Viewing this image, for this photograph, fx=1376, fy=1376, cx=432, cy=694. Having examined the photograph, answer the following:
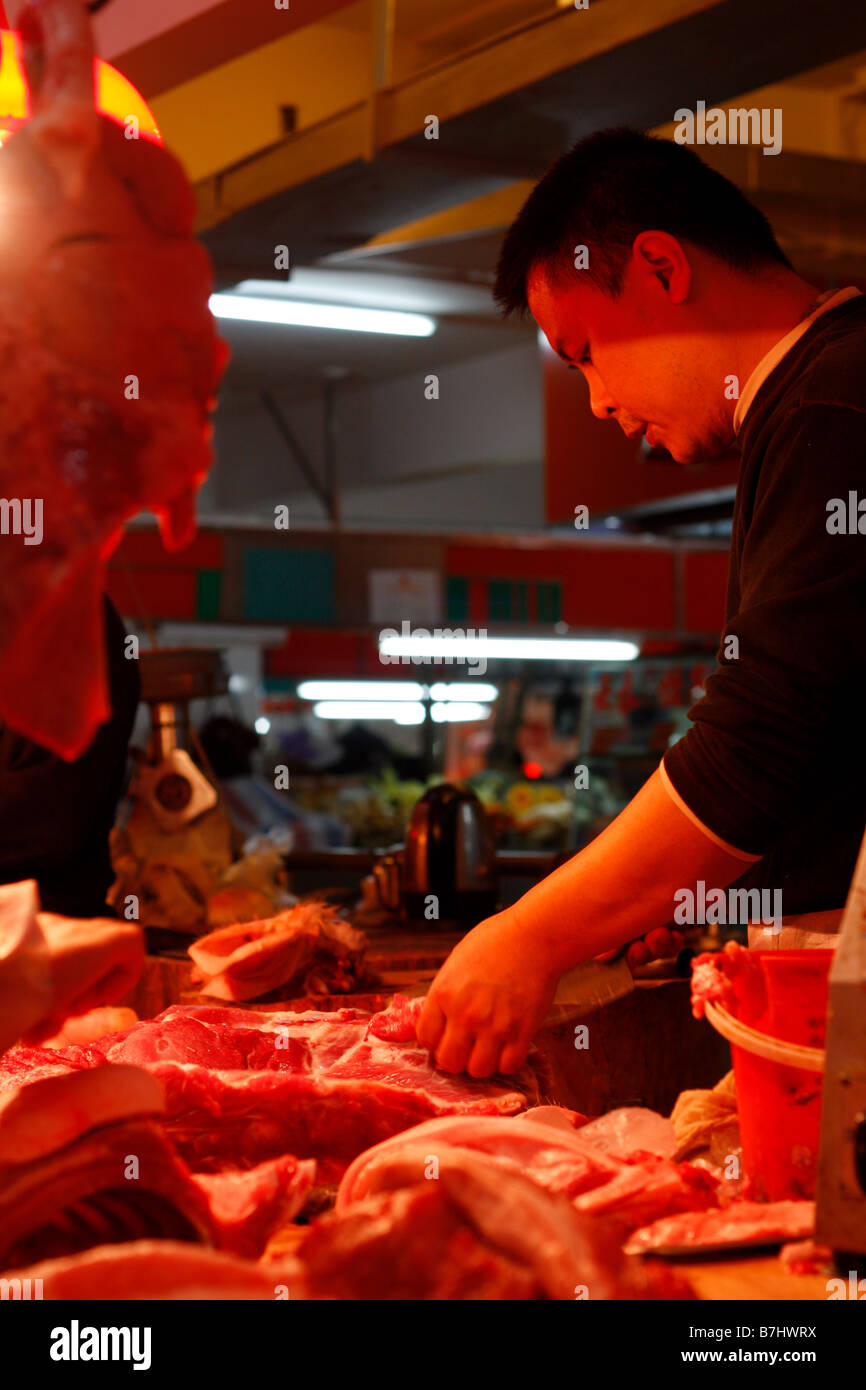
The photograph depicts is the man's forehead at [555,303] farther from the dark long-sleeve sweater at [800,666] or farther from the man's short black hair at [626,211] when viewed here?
the dark long-sleeve sweater at [800,666]

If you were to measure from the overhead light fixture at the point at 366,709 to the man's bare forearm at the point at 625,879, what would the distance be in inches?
336

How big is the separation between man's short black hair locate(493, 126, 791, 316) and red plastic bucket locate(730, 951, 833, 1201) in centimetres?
111

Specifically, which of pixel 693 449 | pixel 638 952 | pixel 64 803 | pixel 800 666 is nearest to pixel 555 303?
pixel 693 449

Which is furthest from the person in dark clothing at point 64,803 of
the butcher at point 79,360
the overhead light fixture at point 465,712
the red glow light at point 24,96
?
the overhead light fixture at point 465,712

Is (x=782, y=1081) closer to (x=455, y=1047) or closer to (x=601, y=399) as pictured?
(x=455, y=1047)

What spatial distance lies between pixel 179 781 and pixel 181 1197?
308cm

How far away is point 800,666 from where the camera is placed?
1.69 m

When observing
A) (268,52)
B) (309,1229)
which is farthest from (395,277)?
(309,1229)

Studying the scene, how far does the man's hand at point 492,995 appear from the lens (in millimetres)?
1745

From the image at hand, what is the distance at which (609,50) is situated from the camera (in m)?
3.47

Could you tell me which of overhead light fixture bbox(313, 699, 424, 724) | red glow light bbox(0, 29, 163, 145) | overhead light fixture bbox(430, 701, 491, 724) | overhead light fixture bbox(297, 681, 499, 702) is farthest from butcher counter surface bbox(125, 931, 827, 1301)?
overhead light fixture bbox(313, 699, 424, 724)

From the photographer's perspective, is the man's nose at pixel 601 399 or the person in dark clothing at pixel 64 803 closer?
the man's nose at pixel 601 399

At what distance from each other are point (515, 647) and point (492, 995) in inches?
334

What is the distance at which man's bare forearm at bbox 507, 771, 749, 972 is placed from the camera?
171cm
